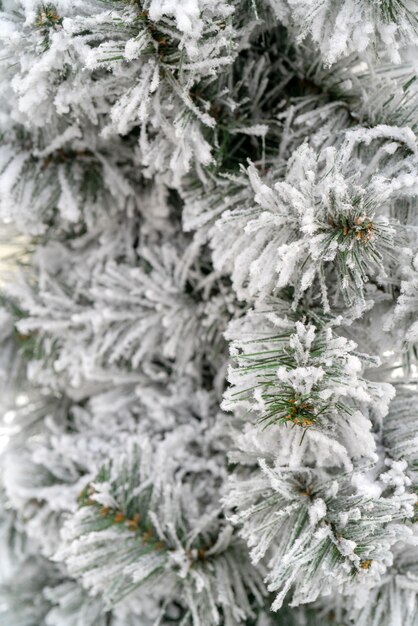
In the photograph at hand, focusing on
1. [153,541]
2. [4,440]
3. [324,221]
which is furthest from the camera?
[4,440]

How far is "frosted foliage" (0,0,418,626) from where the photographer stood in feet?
1.64

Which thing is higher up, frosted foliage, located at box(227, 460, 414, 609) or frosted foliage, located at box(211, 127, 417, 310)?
frosted foliage, located at box(211, 127, 417, 310)

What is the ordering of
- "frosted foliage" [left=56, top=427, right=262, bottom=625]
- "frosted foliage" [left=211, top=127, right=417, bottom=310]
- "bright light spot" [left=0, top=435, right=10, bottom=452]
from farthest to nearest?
"bright light spot" [left=0, top=435, right=10, bottom=452] → "frosted foliage" [left=56, top=427, right=262, bottom=625] → "frosted foliage" [left=211, top=127, right=417, bottom=310]

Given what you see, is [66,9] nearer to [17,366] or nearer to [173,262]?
[173,262]

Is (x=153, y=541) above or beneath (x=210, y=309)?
beneath

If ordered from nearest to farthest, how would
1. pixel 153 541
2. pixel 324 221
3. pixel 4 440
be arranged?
pixel 324 221 < pixel 153 541 < pixel 4 440

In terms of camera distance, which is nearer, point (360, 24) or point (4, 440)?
point (360, 24)

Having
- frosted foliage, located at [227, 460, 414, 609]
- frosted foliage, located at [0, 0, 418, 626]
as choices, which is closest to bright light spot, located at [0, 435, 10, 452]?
frosted foliage, located at [0, 0, 418, 626]

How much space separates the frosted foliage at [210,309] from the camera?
0.50m

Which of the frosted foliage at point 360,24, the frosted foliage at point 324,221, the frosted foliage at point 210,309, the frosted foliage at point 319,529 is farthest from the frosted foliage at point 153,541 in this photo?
the frosted foliage at point 360,24

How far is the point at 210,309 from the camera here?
747 millimetres

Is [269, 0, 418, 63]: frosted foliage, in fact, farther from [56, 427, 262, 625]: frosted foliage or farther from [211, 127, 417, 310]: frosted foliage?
[56, 427, 262, 625]: frosted foliage

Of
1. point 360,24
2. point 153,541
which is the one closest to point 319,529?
point 153,541

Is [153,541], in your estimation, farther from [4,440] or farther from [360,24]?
[360,24]
